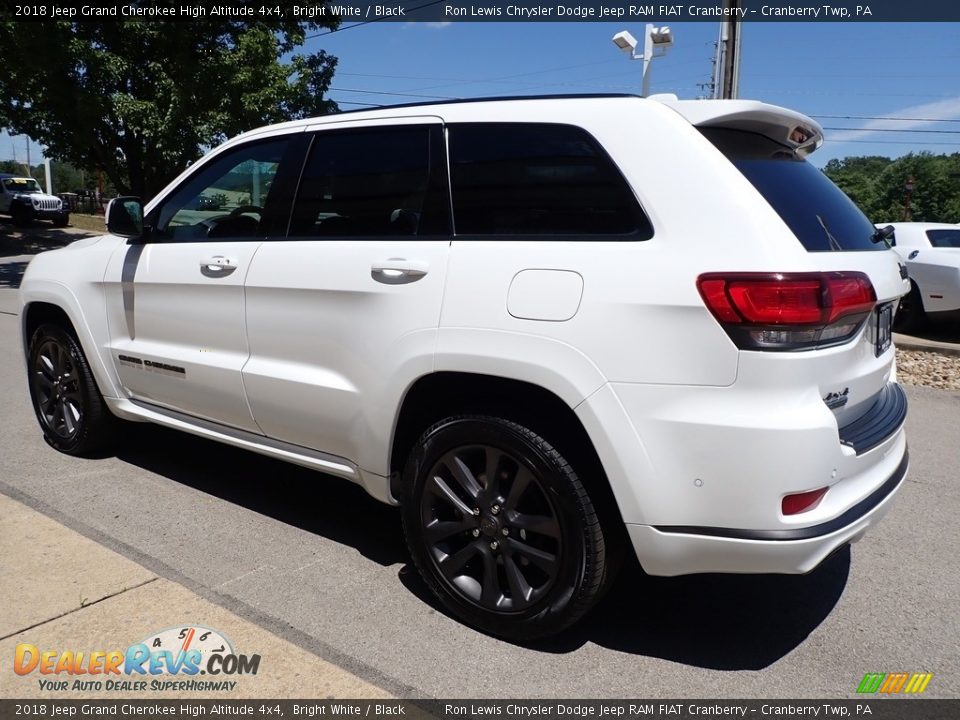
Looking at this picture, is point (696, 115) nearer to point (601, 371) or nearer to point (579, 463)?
point (601, 371)

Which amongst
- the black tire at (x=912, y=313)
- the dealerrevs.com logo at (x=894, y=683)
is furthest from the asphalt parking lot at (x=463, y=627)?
the black tire at (x=912, y=313)

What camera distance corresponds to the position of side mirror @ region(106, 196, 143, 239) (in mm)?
4020

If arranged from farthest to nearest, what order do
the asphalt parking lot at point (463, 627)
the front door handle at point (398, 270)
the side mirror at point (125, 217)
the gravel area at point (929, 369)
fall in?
the gravel area at point (929, 369)
the side mirror at point (125, 217)
the front door handle at point (398, 270)
the asphalt parking lot at point (463, 627)

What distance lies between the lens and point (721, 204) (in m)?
2.49

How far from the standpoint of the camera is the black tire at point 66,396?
4668 millimetres

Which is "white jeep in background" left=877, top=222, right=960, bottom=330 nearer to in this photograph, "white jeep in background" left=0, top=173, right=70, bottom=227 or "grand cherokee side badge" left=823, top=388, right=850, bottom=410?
"grand cherokee side badge" left=823, top=388, right=850, bottom=410

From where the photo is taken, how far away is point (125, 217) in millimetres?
4051

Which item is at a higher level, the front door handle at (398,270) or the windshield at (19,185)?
the windshield at (19,185)

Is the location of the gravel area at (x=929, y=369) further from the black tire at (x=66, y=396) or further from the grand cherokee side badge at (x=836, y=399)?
the black tire at (x=66, y=396)

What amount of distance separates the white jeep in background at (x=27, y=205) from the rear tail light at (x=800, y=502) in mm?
34299

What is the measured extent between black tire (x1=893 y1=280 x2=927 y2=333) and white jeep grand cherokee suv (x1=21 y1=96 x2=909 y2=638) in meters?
8.02

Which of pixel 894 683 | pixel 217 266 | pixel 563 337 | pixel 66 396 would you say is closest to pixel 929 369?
pixel 894 683

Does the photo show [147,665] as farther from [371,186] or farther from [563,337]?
[371,186]

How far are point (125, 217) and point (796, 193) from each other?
315 centimetres
